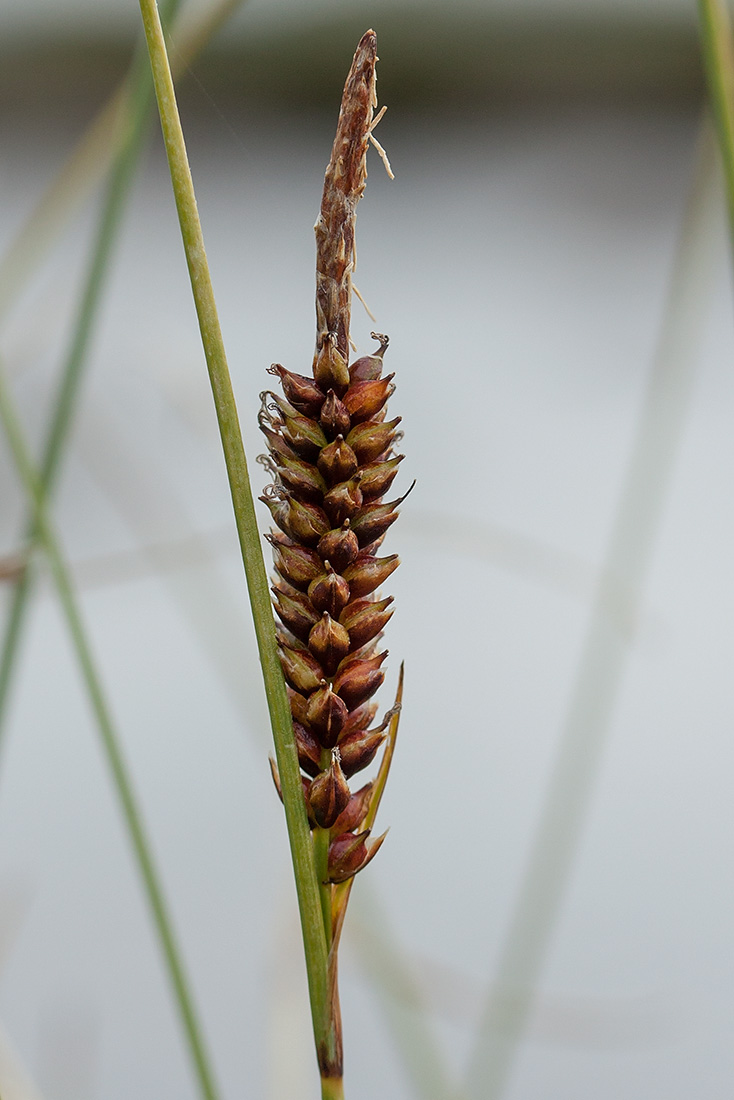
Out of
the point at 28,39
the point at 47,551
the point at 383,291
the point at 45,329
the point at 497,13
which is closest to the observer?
the point at 47,551

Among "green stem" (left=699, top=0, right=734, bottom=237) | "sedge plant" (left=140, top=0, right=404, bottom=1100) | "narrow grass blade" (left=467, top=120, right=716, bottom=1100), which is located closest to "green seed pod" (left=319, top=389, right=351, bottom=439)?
"sedge plant" (left=140, top=0, right=404, bottom=1100)

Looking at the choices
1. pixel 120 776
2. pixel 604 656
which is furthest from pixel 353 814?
pixel 604 656

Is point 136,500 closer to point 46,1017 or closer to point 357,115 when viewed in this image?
point 46,1017

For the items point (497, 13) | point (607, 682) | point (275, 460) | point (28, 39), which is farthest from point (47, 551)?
point (497, 13)

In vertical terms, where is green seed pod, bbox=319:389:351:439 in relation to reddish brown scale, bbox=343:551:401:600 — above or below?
above

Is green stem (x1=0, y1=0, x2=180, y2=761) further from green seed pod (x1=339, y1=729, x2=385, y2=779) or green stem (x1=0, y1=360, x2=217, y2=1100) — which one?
green seed pod (x1=339, y1=729, x2=385, y2=779)

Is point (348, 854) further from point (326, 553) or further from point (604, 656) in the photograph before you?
point (604, 656)
